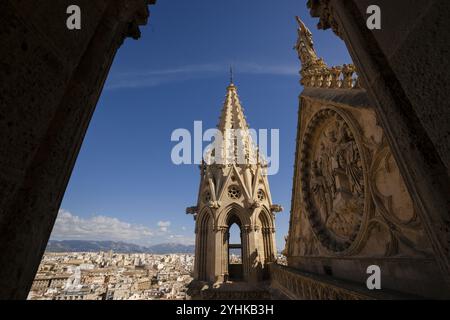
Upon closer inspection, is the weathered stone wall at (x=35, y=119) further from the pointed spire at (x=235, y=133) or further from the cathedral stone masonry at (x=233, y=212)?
the pointed spire at (x=235, y=133)

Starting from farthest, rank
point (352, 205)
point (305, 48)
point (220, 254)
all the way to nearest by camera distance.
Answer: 1. point (220, 254)
2. point (305, 48)
3. point (352, 205)

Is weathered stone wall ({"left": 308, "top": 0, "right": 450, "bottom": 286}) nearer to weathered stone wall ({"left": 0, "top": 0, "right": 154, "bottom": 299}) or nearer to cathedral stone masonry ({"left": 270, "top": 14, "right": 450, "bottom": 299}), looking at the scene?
cathedral stone masonry ({"left": 270, "top": 14, "right": 450, "bottom": 299})

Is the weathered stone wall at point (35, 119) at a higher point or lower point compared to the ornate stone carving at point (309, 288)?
higher

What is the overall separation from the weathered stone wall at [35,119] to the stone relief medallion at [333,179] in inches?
214

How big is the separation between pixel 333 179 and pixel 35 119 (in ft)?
23.4

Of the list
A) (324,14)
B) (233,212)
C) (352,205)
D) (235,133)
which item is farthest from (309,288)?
(235,133)

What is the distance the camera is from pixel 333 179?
6.95 meters

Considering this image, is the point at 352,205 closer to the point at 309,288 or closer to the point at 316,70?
the point at 309,288

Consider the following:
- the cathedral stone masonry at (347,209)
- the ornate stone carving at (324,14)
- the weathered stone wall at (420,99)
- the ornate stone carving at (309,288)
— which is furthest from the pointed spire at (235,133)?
the weathered stone wall at (420,99)

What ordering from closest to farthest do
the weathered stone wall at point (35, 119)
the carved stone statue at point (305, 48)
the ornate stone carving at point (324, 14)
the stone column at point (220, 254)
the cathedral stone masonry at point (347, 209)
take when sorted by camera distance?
the weathered stone wall at point (35, 119) → the ornate stone carving at point (324, 14) → the cathedral stone masonry at point (347, 209) → the carved stone statue at point (305, 48) → the stone column at point (220, 254)

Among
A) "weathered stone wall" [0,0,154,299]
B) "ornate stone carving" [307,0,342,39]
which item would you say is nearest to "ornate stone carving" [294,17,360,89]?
"ornate stone carving" [307,0,342,39]

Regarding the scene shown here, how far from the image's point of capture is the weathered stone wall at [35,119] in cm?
123

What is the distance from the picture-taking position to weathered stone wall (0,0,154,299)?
1.23 meters
